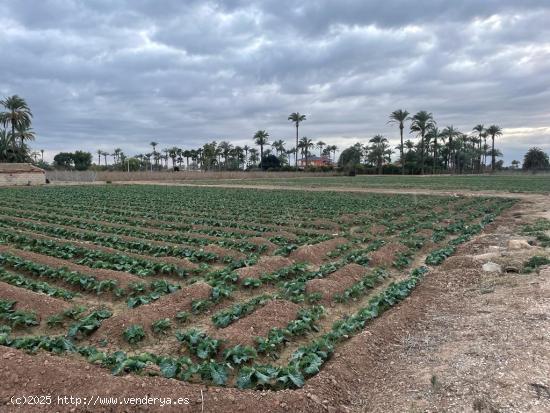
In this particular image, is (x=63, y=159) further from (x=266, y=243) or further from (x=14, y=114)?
(x=266, y=243)

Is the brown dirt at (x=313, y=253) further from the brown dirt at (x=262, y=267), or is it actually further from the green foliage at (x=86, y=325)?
the green foliage at (x=86, y=325)

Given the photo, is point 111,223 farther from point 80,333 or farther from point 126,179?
point 126,179

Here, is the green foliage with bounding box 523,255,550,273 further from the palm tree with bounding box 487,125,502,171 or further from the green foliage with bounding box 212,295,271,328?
the palm tree with bounding box 487,125,502,171

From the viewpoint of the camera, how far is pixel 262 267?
9859 mm

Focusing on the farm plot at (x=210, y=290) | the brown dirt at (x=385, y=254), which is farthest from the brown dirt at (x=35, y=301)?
the brown dirt at (x=385, y=254)

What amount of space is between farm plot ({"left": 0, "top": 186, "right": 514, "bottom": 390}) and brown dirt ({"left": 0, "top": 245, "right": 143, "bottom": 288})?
0.04 meters

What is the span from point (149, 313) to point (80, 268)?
12.6ft

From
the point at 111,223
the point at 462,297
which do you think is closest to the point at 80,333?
the point at 462,297

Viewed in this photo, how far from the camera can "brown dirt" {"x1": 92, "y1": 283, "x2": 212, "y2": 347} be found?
6242mm

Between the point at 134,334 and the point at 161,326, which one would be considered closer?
the point at 134,334

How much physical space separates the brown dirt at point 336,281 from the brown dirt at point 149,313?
2022 millimetres

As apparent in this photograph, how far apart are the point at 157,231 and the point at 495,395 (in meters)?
13.0

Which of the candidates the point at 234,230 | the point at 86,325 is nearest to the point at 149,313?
the point at 86,325

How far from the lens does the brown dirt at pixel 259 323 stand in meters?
5.92
